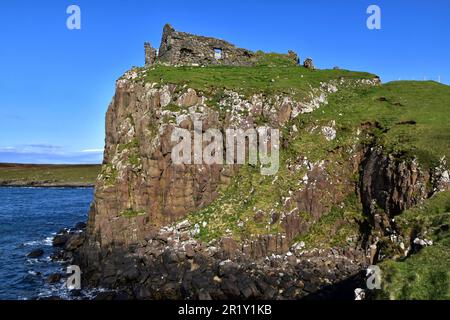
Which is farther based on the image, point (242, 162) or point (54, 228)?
point (54, 228)

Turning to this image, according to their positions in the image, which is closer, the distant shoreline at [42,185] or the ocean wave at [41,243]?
the ocean wave at [41,243]

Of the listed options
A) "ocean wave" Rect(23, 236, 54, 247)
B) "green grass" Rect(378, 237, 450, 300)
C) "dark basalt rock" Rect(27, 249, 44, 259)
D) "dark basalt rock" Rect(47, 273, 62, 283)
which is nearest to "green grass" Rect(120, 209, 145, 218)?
"dark basalt rock" Rect(47, 273, 62, 283)

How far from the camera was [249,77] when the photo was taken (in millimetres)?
54875

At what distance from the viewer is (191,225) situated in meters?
43.6

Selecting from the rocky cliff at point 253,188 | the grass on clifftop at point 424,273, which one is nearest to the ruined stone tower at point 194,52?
the rocky cliff at point 253,188

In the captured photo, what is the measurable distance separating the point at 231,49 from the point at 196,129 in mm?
22680

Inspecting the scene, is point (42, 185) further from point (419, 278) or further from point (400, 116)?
point (419, 278)

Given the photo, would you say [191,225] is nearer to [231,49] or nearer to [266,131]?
[266,131]

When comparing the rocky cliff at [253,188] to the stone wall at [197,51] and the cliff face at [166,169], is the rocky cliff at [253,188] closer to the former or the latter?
the cliff face at [166,169]

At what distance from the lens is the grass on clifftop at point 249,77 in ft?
167

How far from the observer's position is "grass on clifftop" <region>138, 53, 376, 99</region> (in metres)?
50.8

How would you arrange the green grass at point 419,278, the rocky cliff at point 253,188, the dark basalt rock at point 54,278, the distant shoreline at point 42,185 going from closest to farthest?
the green grass at point 419,278 < the rocky cliff at point 253,188 < the dark basalt rock at point 54,278 < the distant shoreline at point 42,185

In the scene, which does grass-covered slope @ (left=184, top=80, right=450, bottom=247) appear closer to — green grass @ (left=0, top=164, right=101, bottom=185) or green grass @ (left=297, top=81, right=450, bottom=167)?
green grass @ (left=297, top=81, right=450, bottom=167)
